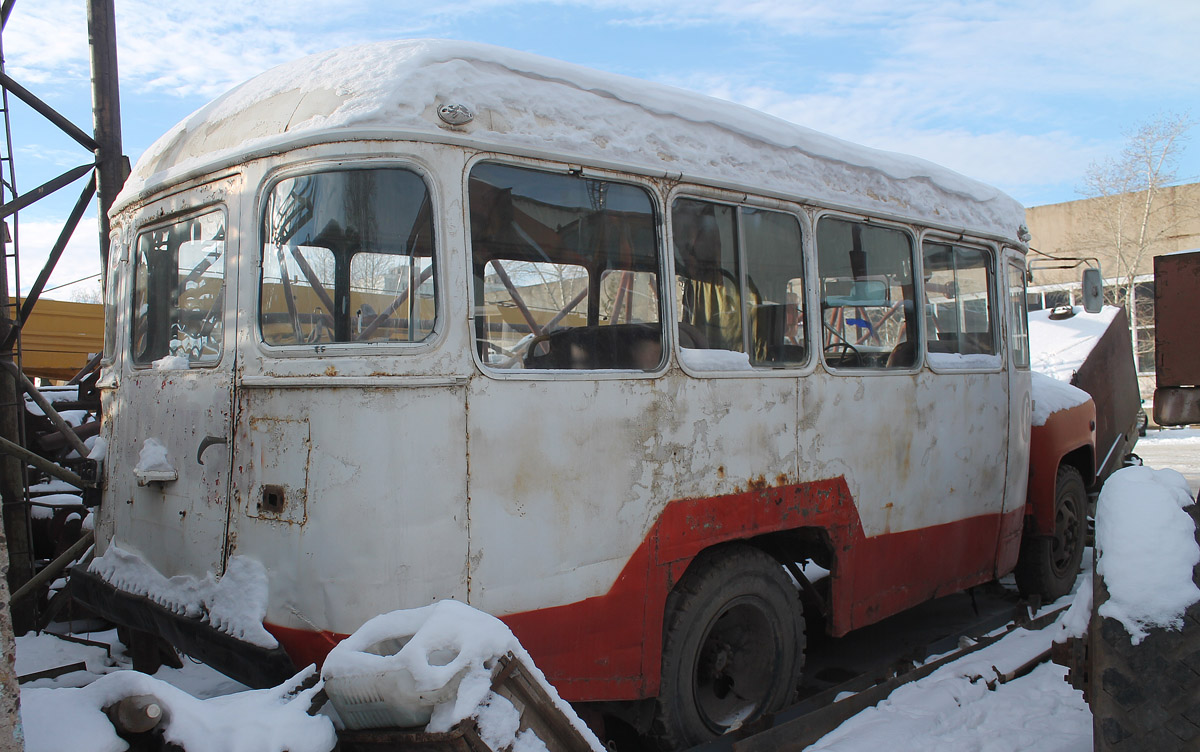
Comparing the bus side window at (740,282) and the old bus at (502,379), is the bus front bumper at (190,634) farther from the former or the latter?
the bus side window at (740,282)

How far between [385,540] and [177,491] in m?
1.07

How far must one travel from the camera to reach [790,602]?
4031 millimetres

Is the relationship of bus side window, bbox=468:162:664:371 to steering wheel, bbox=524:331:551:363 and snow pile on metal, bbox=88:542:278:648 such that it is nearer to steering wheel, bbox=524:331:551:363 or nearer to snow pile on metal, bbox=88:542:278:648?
steering wheel, bbox=524:331:551:363

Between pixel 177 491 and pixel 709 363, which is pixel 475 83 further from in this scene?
pixel 177 491

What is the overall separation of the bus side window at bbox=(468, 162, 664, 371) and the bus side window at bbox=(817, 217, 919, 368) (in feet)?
3.87

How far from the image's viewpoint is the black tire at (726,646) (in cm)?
352

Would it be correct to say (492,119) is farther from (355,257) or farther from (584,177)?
(355,257)

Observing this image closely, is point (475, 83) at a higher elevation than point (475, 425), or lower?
higher

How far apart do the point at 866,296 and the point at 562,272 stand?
1.95 meters

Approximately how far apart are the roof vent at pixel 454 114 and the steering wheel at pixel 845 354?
215 centimetres

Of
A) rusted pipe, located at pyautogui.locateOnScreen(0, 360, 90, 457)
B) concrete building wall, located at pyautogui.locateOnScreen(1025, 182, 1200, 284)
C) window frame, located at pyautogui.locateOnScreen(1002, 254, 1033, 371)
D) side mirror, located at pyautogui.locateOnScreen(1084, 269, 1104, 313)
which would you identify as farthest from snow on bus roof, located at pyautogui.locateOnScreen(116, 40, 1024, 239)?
concrete building wall, located at pyautogui.locateOnScreen(1025, 182, 1200, 284)

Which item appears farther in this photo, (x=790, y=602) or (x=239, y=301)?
(x=790, y=602)

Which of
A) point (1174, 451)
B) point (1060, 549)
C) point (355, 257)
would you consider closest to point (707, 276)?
point (355, 257)

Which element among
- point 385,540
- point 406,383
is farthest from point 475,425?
point 385,540
